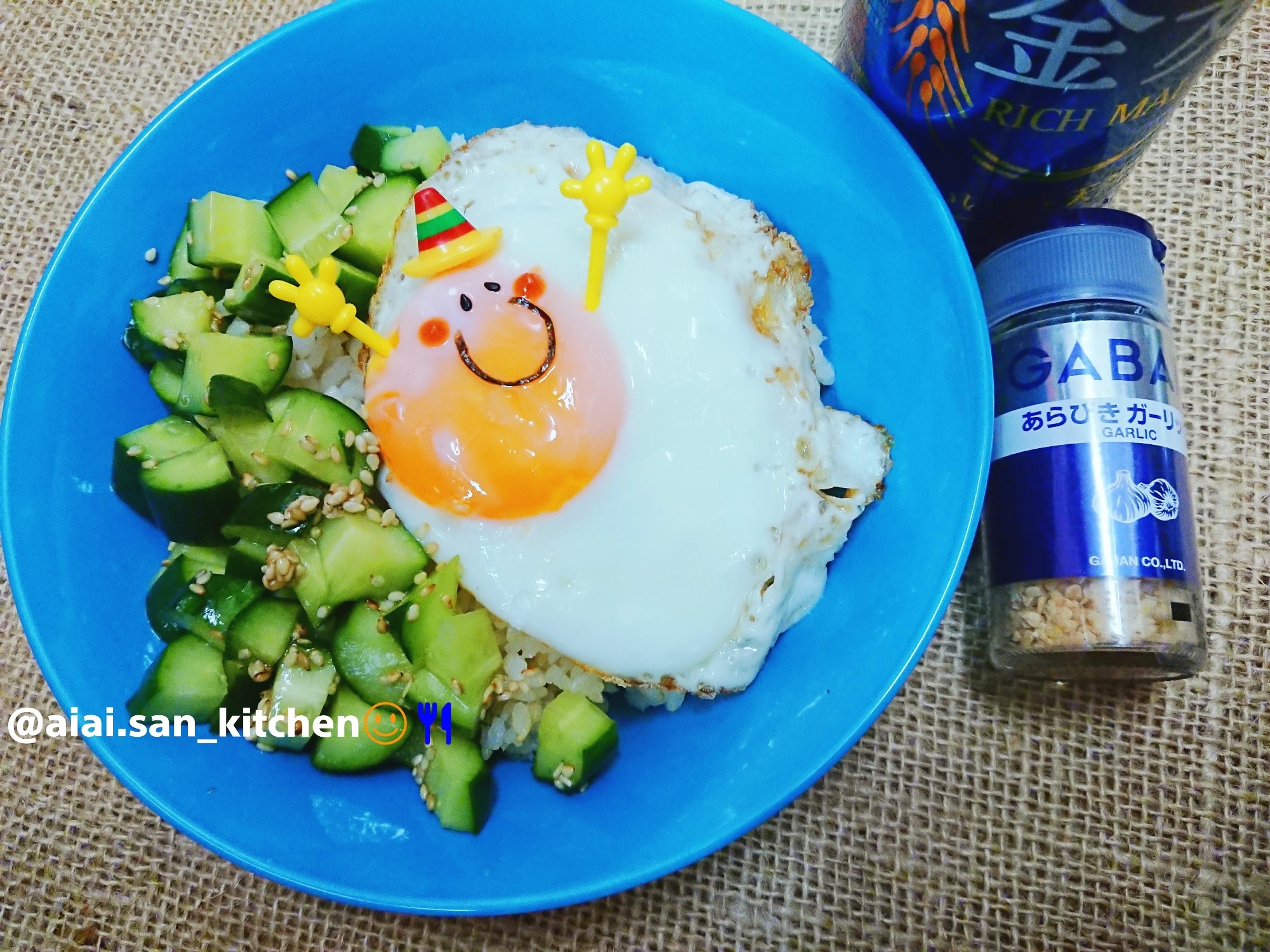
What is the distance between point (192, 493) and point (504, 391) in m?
0.61

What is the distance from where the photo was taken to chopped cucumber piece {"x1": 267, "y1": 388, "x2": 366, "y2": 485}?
5.22 ft

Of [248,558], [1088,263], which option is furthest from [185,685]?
[1088,263]

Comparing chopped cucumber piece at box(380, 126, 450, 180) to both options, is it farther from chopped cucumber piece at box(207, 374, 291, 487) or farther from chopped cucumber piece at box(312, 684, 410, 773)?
chopped cucumber piece at box(312, 684, 410, 773)

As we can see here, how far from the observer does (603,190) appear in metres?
1.38

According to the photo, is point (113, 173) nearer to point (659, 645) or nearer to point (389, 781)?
point (389, 781)

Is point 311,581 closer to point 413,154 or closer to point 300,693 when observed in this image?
point 300,693

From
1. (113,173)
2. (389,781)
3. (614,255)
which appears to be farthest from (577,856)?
(113,173)

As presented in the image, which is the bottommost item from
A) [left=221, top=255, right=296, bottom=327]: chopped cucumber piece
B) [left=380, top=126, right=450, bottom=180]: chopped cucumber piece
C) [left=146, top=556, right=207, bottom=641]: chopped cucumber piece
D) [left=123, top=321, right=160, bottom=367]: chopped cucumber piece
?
[left=146, top=556, right=207, bottom=641]: chopped cucumber piece

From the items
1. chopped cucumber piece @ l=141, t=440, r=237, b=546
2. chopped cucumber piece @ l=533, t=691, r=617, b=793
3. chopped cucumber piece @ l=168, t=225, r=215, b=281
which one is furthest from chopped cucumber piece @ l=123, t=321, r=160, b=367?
chopped cucumber piece @ l=533, t=691, r=617, b=793

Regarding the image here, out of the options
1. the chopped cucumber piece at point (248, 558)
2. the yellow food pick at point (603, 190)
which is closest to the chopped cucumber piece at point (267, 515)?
the chopped cucumber piece at point (248, 558)

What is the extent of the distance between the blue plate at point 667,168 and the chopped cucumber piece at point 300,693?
0.08m

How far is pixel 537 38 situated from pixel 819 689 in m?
1.42

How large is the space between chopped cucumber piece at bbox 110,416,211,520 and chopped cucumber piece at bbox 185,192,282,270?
333 mm

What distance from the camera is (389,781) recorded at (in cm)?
163
